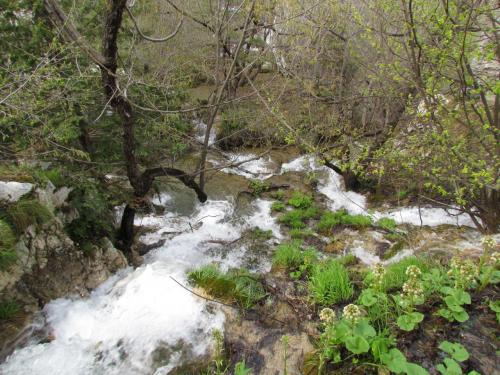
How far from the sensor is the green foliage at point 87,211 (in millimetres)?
4434

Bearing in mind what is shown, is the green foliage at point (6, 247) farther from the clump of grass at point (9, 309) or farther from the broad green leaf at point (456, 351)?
the broad green leaf at point (456, 351)

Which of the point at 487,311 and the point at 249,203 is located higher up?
the point at 487,311

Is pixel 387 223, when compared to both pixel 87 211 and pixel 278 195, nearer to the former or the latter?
pixel 278 195

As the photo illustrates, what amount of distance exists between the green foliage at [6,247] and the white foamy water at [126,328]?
0.75 meters

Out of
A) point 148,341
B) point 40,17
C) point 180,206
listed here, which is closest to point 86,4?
point 40,17

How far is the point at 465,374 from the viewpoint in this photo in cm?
212

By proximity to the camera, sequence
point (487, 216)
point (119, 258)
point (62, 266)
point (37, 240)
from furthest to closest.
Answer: point (487, 216) < point (119, 258) < point (62, 266) < point (37, 240)

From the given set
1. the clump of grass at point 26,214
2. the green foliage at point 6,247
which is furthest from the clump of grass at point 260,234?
the green foliage at point 6,247

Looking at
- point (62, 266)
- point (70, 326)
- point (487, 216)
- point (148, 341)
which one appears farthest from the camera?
point (487, 216)

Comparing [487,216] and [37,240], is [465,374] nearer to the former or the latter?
[487,216]

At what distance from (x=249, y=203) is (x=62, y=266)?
5.55 m

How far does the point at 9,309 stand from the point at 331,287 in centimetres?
351

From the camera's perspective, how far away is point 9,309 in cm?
322

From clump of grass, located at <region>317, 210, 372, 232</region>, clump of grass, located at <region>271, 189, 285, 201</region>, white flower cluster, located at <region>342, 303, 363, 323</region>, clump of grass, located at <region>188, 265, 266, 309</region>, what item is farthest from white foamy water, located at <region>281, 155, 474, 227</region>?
white flower cluster, located at <region>342, 303, 363, 323</region>
